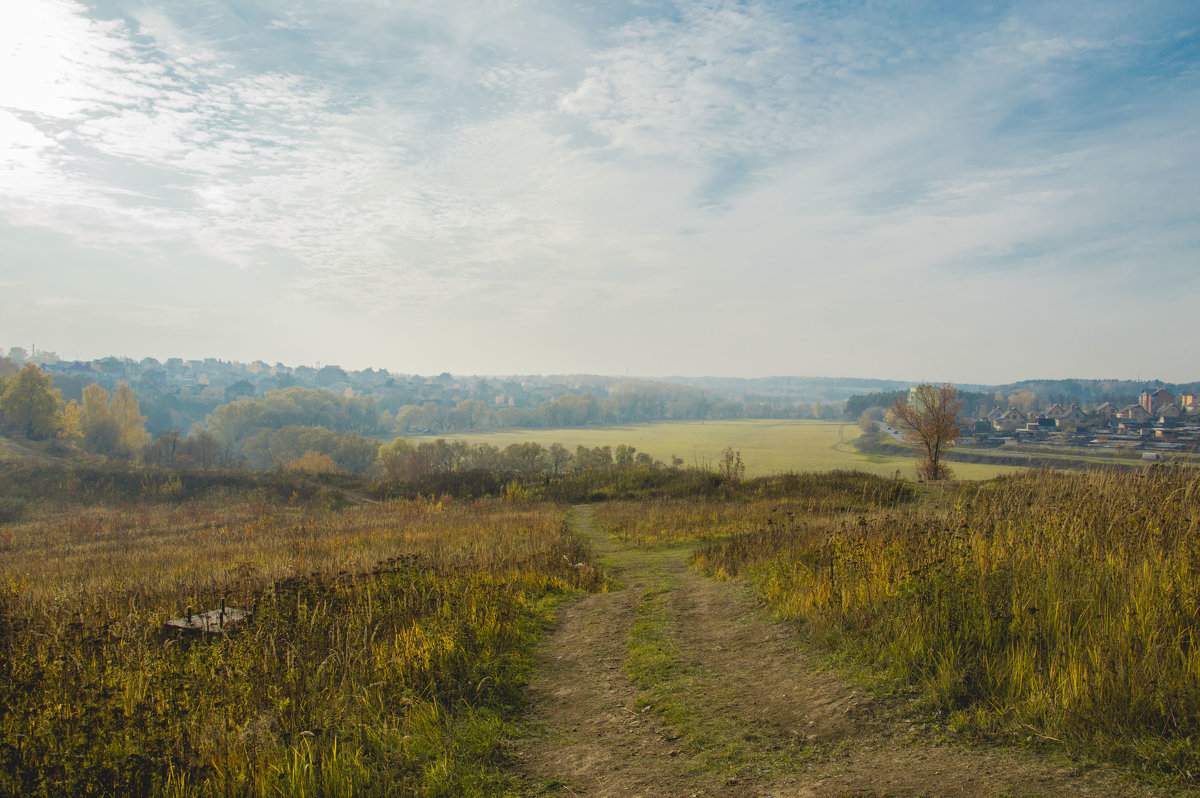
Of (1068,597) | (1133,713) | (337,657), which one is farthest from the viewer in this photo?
(337,657)

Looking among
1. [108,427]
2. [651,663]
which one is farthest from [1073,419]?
[108,427]

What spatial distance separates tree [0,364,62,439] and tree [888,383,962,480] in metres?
89.4

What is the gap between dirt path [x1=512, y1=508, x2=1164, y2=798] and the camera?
371cm

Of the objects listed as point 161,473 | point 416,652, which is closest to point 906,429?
point 416,652

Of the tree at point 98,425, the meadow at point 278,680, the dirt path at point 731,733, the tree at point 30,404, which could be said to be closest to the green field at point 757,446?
the dirt path at point 731,733

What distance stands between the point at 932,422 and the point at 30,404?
91.4 m

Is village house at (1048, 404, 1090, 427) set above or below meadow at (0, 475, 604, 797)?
above

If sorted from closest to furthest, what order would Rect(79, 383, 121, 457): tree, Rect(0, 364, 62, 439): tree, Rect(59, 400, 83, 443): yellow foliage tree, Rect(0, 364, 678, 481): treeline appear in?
Rect(0, 364, 62, 439): tree < Rect(0, 364, 678, 481): treeline < Rect(59, 400, 83, 443): yellow foliage tree < Rect(79, 383, 121, 457): tree

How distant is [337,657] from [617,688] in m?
2.87

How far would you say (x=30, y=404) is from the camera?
224 feet

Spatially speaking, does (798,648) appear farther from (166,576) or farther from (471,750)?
(166,576)

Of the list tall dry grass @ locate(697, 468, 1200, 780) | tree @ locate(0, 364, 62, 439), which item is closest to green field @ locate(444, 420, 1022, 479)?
tall dry grass @ locate(697, 468, 1200, 780)

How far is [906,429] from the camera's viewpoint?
131 feet

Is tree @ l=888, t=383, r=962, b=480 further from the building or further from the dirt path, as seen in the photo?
the dirt path
